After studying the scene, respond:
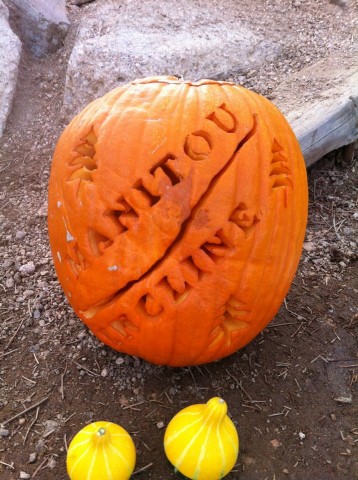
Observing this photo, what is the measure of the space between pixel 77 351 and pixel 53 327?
0.23 m

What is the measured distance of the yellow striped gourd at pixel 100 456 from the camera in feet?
5.80

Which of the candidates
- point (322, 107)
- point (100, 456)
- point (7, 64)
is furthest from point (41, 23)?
point (100, 456)

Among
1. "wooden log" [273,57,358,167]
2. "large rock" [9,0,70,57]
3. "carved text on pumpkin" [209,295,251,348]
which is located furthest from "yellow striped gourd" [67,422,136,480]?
"large rock" [9,0,70,57]

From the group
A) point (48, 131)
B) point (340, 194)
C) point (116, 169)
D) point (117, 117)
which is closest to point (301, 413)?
point (116, 169)

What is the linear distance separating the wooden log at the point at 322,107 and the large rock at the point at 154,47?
2.15 ft

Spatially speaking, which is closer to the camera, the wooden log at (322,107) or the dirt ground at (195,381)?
the dirt ground at (195,381)

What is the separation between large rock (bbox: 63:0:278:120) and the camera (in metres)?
4.20

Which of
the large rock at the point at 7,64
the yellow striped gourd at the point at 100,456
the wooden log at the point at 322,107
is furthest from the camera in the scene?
the large rock at the point at 7,64

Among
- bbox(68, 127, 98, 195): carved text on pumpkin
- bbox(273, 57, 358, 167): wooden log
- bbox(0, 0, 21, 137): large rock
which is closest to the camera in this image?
bbox(68, 127, 98, 195): carved text on pumpkin

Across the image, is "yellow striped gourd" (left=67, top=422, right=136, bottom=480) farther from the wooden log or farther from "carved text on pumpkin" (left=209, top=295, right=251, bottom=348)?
the wooden log

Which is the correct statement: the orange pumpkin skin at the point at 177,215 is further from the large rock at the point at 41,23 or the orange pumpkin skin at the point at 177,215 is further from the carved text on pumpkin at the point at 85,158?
the large rock at the point at 41,23

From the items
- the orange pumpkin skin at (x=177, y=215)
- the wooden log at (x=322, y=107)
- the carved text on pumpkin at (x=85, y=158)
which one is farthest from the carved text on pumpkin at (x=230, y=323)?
the wooden log at (x=322, y=107)

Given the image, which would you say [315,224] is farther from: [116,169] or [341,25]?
[341,25]

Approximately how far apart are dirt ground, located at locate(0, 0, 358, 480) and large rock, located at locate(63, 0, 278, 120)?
163 centimetres
